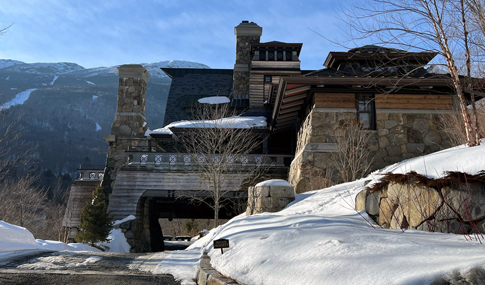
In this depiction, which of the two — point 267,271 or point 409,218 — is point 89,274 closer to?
point 267,271

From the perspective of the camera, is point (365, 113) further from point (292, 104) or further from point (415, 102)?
point (292, 104)

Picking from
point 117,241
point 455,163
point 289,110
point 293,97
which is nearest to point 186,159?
point 117,241

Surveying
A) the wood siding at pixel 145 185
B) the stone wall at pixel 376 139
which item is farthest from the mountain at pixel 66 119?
the stone wall at pixel 376 139

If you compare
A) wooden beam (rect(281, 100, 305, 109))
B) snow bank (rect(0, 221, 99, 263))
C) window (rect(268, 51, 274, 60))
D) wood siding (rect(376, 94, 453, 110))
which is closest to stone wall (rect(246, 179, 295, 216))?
snow bank (rect(0, 221, 99, 263))

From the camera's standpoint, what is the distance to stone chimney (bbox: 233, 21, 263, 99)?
29.0 metres

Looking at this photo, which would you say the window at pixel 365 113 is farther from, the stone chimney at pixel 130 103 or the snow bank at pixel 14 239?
the stone chimney at pixel 130 103

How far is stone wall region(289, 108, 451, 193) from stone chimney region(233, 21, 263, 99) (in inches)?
623

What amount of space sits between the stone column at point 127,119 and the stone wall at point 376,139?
12.8 metres

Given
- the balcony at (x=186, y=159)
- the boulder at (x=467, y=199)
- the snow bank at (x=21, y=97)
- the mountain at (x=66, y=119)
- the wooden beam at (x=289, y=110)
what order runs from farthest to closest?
1. the snow bank at (x=21, y=97)
2. the mountain at (x=66, y=119)
3. the balcony at (x=186, y=159)
4. the wooden beam at (x=289, y=110)
5. the boulder at (x=467, y=199)

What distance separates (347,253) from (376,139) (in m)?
10.1

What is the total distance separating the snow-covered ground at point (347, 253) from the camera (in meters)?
3.01

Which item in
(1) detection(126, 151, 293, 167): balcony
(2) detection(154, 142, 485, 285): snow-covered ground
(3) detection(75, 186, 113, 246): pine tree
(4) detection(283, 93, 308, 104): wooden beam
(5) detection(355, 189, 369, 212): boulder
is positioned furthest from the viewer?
(1) detection(126, 151, 293, 167): balcony

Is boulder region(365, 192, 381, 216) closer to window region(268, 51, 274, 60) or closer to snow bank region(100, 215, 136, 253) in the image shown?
snow bank region(100, 215, 136, 253)

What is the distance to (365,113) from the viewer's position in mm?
13453
